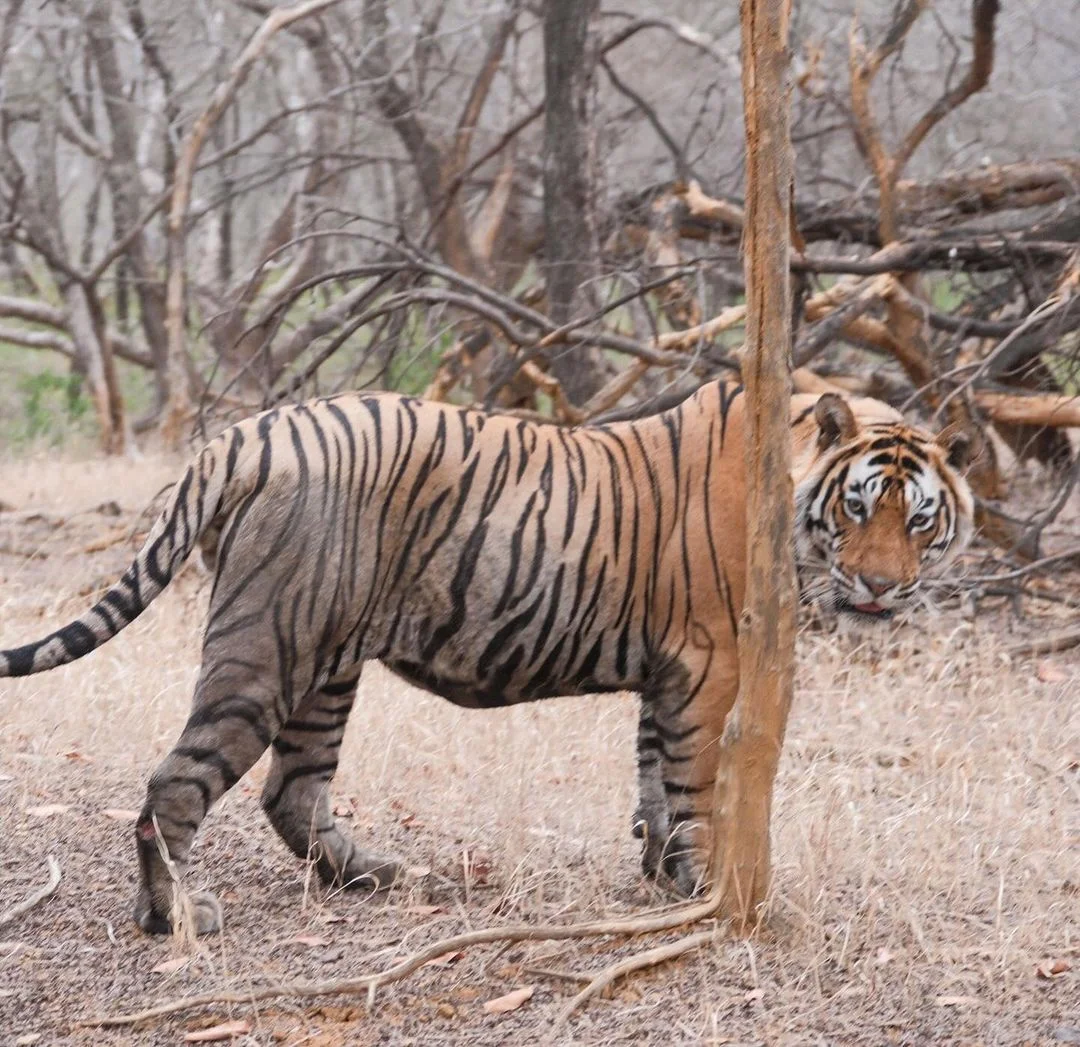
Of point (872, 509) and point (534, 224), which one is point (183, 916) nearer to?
point (872, 509)

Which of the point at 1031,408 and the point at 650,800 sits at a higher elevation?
the point at 1031,408

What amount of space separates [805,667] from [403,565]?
135 inches

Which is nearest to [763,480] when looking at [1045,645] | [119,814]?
[119,814]

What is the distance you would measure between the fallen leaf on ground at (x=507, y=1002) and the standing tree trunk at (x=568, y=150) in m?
5.96

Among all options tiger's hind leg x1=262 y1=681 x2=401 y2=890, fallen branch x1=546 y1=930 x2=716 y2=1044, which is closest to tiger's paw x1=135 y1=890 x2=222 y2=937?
tiger's hind leg x1=262 y1=681 x2=401 y2=890

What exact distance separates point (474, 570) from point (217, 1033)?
4.42 feet

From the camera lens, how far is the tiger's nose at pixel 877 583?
4027 mm

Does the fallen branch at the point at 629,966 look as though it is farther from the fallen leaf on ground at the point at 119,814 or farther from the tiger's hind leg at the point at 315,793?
the fallen leaf on ground at the point at 119,814

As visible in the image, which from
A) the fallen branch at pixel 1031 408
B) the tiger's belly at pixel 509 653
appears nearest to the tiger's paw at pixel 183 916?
the tiger's belly at pixel 509 653

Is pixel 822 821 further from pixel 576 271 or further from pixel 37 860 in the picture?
pixel 576 271

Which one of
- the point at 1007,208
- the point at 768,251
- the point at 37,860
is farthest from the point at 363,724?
the point at 1007,208

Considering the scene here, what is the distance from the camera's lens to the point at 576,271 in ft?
30.8

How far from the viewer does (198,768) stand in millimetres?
3854

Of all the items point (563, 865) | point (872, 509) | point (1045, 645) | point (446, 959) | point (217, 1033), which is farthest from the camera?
point (1045, 645)
